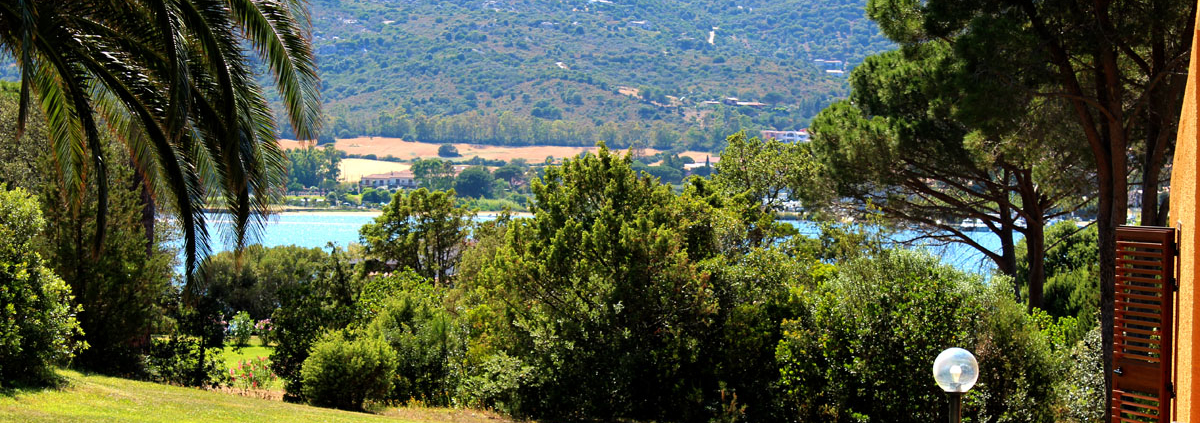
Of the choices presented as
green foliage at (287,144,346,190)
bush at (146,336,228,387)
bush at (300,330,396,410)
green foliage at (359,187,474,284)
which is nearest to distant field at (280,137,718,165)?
green foliage at (287,144,346,190)

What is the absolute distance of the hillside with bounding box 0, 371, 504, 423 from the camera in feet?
34.2

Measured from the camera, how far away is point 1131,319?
542 cm

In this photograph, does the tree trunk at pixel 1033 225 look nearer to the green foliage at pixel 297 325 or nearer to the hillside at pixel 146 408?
the hillside at pixel 146 408

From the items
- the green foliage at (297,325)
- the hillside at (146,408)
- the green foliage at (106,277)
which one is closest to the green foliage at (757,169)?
the green foliage at (297,325)

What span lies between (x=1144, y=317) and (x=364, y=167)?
125 meters

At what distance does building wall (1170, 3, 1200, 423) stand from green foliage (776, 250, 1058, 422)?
28.5ft

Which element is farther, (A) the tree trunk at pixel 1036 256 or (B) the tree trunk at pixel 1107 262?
(A) the tree trunk at pixel 1036 256

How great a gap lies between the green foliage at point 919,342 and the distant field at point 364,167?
4021 inches

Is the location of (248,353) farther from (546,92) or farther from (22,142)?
(546,92)

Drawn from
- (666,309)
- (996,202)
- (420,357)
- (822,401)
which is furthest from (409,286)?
(996,202)

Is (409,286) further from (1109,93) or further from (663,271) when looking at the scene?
(1109,93)

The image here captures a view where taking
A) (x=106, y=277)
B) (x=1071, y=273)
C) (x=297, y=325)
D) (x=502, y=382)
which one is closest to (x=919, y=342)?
(x=502, y=382)

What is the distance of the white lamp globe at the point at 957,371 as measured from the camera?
5750mm

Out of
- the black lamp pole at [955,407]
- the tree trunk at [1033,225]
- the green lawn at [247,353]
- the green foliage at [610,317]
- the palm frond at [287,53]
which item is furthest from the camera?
the green lawn at [247,353]
